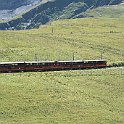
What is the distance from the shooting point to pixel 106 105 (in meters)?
84.5

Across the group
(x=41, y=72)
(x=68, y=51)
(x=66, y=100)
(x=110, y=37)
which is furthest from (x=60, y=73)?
(x=110, y=37)

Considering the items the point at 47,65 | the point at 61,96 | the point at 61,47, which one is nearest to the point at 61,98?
the point at 61,96

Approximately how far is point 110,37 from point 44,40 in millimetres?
34520

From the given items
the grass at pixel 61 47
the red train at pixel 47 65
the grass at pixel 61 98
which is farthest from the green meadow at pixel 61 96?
the red train at pixel 47 65

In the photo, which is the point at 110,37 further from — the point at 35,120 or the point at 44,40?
the point at 35,120

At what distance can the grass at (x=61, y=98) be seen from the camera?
247 feet

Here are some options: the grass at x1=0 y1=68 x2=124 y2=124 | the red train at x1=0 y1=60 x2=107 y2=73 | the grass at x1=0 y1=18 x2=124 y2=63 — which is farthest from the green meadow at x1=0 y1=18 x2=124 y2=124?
the red train at x1=0 y1=60 x2=107 y2=73

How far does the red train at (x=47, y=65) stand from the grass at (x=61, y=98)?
9.84 feet

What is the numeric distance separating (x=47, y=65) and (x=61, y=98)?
22397 mm

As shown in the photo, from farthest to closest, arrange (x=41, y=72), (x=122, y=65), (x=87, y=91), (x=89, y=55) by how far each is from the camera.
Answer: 1. (x=89, y=55)
2. (x=122, y=65)
3. (x=41, y=72)
4. (x=87, y=91)

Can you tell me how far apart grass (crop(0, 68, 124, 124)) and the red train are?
3.00 meters

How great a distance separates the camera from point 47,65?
10531cm

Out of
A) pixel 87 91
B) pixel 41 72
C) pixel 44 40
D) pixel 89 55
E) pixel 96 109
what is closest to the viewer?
pixel 96 109

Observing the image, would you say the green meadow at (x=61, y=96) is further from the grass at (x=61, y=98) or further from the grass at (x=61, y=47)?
the grass at (x=61, y=47)
